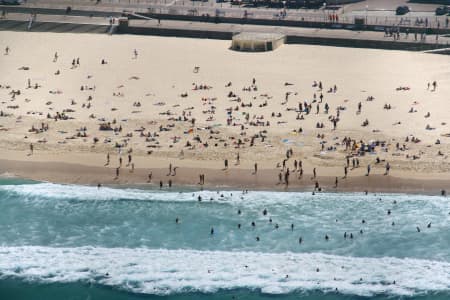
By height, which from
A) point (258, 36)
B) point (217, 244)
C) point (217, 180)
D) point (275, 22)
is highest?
point (275, 22)

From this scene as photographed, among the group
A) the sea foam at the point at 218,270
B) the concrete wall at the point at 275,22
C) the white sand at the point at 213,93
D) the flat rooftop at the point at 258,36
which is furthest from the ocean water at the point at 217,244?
the concrete wall at the point at 275,22

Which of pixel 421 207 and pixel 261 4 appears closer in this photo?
pixel 421 207

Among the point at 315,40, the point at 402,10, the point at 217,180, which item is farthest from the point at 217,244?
the point at 402,10

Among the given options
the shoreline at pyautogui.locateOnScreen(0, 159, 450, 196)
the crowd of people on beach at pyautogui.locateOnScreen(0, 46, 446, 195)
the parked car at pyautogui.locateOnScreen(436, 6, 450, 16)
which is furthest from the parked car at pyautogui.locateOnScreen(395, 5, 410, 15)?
the shoreline at pyautogui.locateOnScreen(0, 159, 450, 196)

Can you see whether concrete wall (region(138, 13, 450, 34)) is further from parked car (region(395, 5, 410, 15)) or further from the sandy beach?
parked car (region(395, 5, 410, 15))

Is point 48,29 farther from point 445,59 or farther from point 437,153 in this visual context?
point 437,153

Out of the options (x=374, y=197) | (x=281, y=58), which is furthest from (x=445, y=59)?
(x=374, y=197)

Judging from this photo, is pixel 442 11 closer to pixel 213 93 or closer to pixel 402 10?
pixel 402 10
